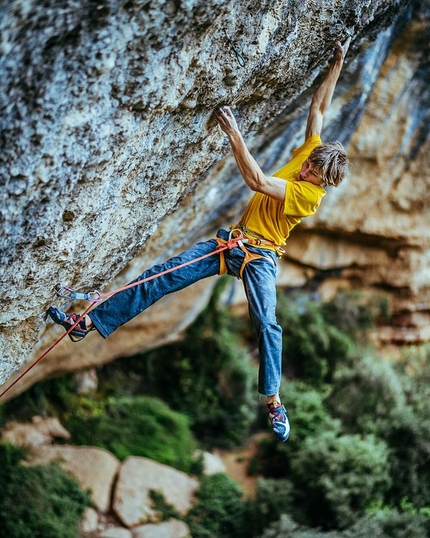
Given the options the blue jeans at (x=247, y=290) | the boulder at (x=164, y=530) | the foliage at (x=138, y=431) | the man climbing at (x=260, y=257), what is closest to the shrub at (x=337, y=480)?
the boulder at (x=164, y=530)

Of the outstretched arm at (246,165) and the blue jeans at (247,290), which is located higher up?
the outstretched arm at (246,165)

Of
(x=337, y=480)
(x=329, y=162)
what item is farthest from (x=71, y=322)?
(x=337, y=480)

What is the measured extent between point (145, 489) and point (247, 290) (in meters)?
6.22

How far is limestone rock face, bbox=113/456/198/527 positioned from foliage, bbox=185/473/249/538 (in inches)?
8.1

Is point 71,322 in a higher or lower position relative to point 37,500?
lower

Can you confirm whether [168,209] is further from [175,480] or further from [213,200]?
[175,480]

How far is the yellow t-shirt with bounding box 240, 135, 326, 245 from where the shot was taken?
16.6 feet

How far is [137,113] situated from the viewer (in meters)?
4.16

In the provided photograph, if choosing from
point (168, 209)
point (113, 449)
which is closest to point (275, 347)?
point (168, 209)

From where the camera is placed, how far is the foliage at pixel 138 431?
11305 millimetres

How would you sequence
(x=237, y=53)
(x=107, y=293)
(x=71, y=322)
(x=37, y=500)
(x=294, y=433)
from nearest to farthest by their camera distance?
(x=237, y=53) → (x=71, y=322) → (x=107, y=293) → (x=37, y=500) → (x=294, y=433)

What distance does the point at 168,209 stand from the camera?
219 inches

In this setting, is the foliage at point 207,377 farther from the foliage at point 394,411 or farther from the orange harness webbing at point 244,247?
the orange harness webbing at point 244,247

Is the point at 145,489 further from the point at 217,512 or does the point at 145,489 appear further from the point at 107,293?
the point at 107,293
